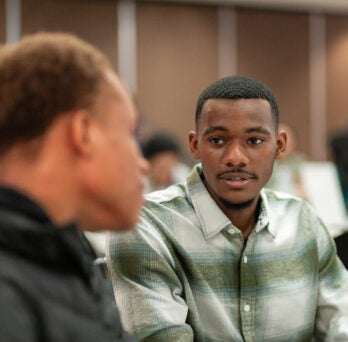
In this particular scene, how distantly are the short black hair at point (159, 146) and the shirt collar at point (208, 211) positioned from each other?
274 centimetres

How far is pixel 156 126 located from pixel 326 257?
5.85m

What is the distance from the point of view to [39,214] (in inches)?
31.7

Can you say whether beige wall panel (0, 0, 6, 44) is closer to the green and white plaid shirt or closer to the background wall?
the background wall

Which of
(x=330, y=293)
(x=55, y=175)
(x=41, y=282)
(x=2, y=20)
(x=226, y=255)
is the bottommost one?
(x=330, y=293)

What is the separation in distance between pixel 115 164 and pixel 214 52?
6.89 metres

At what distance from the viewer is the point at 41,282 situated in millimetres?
780

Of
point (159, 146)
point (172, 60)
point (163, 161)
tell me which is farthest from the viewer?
point (172, 60)

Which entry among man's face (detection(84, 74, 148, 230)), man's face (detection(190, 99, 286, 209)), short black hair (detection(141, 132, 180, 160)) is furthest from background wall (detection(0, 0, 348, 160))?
man's face (detection(84, 74, 148, 230))

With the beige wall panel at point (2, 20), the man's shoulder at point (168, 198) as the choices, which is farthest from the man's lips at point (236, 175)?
the beige wall panel at point (2, 20)

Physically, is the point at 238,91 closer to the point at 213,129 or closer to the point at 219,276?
the point at 213,129

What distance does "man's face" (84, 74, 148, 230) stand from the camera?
2.75 feet

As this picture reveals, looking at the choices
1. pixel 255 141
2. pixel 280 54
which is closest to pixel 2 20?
pixel 280 54

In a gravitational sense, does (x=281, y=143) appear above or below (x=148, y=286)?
above

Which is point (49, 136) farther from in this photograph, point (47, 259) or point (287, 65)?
point (287, 65)
